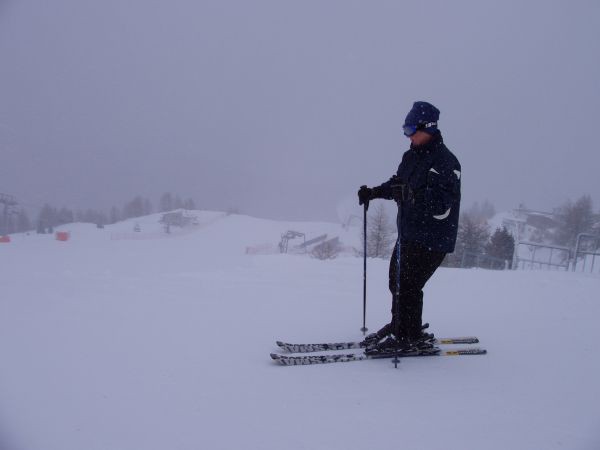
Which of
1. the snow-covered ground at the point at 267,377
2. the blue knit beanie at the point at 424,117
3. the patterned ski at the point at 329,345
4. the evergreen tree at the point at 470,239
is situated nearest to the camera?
the snow-covered ground at the point at 267,377

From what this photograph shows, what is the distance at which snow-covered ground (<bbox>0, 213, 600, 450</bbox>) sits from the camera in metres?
2.22

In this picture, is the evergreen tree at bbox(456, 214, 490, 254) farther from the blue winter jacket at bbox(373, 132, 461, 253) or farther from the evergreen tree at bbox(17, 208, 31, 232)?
the evergreen tree at bbox(17, 208, 31, 232)

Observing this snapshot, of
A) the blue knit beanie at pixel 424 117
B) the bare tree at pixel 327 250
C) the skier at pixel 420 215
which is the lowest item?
the bare tree at pixel 327 250

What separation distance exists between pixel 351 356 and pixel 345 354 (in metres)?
0.14

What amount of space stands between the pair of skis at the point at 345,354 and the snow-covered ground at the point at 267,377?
0.25 ft

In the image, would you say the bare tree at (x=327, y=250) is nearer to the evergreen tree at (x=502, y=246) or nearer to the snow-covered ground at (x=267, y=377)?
the evergreen tree at (x=502, y=246)

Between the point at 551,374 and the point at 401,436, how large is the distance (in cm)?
183

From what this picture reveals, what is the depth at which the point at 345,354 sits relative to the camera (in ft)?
11.3

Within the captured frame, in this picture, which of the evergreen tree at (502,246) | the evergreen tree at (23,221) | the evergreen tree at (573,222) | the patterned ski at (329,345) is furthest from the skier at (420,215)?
the evergreen tree at (23,221)

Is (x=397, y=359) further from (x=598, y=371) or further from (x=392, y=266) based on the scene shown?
(x=598, y=371)

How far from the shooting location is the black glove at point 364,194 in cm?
387

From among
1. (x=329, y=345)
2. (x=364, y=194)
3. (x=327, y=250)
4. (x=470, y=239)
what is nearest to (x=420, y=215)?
(x=364, y=194)

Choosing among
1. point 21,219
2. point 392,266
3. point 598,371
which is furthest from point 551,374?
point 21,219

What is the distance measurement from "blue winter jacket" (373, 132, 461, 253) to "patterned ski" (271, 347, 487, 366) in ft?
3.25
